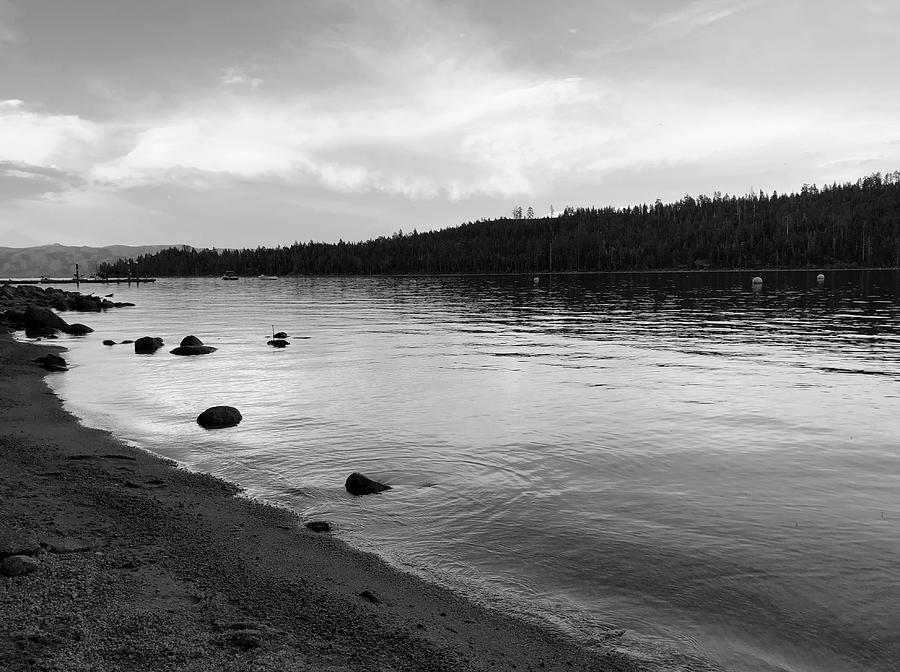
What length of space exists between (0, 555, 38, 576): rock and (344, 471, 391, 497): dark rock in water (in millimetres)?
6659

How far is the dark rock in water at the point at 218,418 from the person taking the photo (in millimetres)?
21141

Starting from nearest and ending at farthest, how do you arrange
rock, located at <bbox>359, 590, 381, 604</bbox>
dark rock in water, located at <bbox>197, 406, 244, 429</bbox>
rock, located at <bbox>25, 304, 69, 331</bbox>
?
1. rock, located at <bbox>359, 590, 381, 604</bbox>
2. dark rock in water, located at <bbox>197, 406, 244, 429</bbox>
3. rock, located at <bbox>25, 304, 69, 331</bbox>

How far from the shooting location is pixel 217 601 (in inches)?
339

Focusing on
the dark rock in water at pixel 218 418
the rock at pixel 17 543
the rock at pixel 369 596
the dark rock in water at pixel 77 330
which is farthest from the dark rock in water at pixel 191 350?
the rock at pixel 369 596

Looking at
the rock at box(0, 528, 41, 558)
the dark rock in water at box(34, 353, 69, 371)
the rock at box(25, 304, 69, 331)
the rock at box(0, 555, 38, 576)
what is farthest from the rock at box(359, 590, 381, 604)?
the rock at box(25, 304, 69, 331)

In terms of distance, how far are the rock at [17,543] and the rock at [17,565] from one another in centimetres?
40

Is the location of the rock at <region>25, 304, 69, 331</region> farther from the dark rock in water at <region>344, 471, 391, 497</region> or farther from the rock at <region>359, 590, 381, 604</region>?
the rock at <region>359, 590, 381, 604</region>

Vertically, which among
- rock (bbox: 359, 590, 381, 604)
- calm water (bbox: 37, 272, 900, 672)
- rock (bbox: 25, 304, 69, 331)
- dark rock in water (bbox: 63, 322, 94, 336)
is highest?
rock (bbox: 25, 304, 69, 331)

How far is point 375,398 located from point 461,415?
4983 mm

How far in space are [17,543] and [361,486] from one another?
674 cm

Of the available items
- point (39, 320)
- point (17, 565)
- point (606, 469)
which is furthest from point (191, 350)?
point (17, 565)

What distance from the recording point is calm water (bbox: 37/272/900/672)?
932 cm

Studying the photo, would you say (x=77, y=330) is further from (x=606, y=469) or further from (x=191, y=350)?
(x=606, y=469)

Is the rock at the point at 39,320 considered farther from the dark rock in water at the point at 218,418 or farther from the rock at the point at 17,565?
the rock at the point at 17,565
